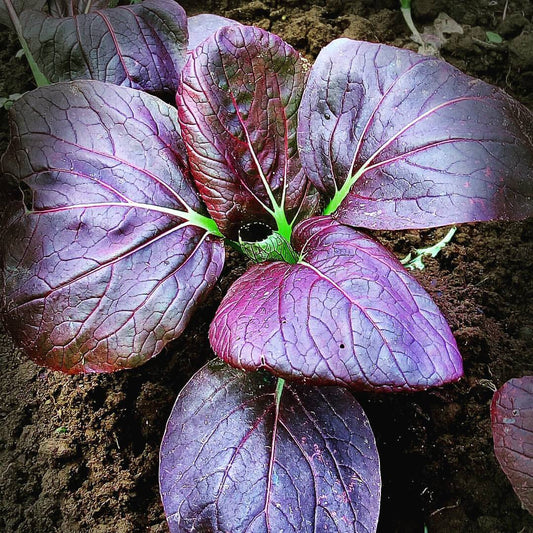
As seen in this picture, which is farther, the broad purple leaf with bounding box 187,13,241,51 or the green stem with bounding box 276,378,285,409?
the broad purple leaf with bounding box 187,13,241,51

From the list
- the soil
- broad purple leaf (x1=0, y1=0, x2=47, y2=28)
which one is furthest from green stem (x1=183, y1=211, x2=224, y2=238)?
broad purple leaf (x1=0, y1=0, x2=47, y2=28)

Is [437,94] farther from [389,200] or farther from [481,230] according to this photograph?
[481,230]

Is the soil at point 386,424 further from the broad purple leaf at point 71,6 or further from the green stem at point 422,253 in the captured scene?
the broad purple leaf at point 71,6

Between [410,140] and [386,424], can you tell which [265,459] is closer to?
[386,424]

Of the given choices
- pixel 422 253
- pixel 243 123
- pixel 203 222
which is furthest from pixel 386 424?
pixel 243 123

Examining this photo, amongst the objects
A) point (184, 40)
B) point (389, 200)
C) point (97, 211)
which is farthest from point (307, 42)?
point (97, 211)

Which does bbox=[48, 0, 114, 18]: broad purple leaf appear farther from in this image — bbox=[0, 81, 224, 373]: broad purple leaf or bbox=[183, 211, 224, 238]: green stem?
bbox=[183, 211, 224, 238]: green stem

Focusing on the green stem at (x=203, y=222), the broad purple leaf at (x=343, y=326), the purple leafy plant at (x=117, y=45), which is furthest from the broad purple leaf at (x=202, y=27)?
the broad purple leaf at (x=343, y=326)
